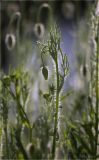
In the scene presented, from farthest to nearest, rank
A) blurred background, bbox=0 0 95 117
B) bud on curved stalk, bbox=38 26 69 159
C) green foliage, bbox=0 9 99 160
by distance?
blurred background, bbox=0 0 95 117 → green foliage, bbox=0 9 99 160 → bud on curved stalk, bbox=38 26 69 159

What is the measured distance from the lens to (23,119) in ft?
3.14

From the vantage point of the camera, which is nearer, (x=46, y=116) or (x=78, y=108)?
(x=46, y=116)

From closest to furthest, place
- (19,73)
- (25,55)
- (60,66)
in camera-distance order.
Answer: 1. (60,66)
2. (19,73)
3. (25,55)

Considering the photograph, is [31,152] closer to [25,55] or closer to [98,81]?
[98,81]

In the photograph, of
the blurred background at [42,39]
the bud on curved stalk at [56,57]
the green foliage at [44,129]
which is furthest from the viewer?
the blurred background at [42,39]

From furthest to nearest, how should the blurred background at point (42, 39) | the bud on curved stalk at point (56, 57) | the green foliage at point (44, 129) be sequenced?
the blurred background at point (42, 39) → the green foliage at point (44, 129) → the bud on curved stalk at point (56, 57)

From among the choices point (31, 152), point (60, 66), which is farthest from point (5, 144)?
point (60, 66)

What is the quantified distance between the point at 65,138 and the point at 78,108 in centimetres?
31

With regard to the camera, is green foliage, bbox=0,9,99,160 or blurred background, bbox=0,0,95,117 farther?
blurred background, bbox=0,0,95,117

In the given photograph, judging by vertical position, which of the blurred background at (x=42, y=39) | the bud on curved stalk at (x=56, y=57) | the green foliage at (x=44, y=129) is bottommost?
the green foliage at (x=44, y=129)

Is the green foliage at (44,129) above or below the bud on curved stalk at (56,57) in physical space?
below

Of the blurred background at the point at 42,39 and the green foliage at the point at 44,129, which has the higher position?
the blurred background at the point at 42,39

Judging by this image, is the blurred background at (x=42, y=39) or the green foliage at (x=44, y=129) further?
the blurred background at (x=42, y=39)

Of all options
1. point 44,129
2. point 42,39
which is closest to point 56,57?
point 44,129
